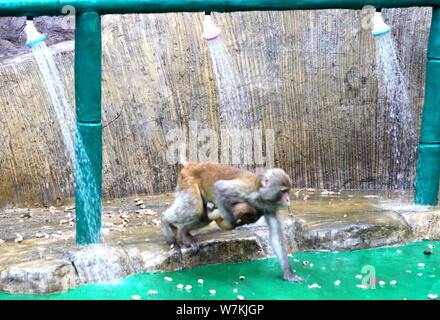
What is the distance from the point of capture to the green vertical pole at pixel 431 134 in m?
7.89

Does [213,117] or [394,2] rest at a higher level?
[394,2]

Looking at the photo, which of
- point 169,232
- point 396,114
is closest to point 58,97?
point 169,232

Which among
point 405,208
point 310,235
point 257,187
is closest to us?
point 257,187

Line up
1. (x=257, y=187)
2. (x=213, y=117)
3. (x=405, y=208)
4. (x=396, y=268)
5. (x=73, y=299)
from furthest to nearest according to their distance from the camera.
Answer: (x=213, y=117), (x=405, y=208), (x=396, y=268), (x=257, y=187), (x=73, y=299)

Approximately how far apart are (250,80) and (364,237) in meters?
2.76

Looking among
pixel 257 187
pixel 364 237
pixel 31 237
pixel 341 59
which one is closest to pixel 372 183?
pixel 341 59

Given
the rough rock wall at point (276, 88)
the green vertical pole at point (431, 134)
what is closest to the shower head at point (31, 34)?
the rough rock wall at point (276, 88)

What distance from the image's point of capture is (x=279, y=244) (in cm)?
635

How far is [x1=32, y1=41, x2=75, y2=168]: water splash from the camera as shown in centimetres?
865

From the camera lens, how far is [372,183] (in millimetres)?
9484

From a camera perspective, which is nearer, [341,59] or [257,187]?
[257,187]

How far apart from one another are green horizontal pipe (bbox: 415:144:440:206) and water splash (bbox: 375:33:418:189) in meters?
1.38

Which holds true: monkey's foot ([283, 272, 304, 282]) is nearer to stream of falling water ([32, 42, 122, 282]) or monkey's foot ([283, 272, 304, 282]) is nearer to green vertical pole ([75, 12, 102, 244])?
stream of falling water ([32, 42, 122, 282])

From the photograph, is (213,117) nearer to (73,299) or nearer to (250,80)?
(250,80)
